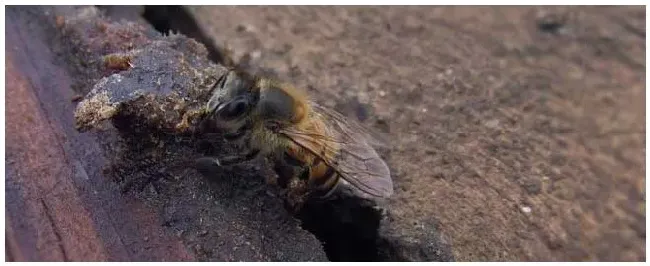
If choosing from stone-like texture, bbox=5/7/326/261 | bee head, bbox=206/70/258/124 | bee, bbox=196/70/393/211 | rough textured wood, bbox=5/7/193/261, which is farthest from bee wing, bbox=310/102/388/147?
rough textured wood, bbox=5/7/193/261

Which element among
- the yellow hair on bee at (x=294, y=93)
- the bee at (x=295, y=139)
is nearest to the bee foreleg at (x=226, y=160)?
the bee at (x=295, y=139)

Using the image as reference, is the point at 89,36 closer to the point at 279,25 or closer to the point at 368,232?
the point at 279,25

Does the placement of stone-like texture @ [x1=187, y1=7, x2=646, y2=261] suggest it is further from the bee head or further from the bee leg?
the bee leg

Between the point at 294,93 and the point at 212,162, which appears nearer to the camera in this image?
the point at 212,162

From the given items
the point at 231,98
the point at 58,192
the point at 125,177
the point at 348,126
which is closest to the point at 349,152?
the point at 348,126

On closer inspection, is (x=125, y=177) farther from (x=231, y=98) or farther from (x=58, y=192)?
(x=231, y=98)

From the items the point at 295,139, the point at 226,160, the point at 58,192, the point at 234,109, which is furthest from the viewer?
the point at 295,139

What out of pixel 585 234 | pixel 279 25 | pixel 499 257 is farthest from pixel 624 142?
pixel 279 25
